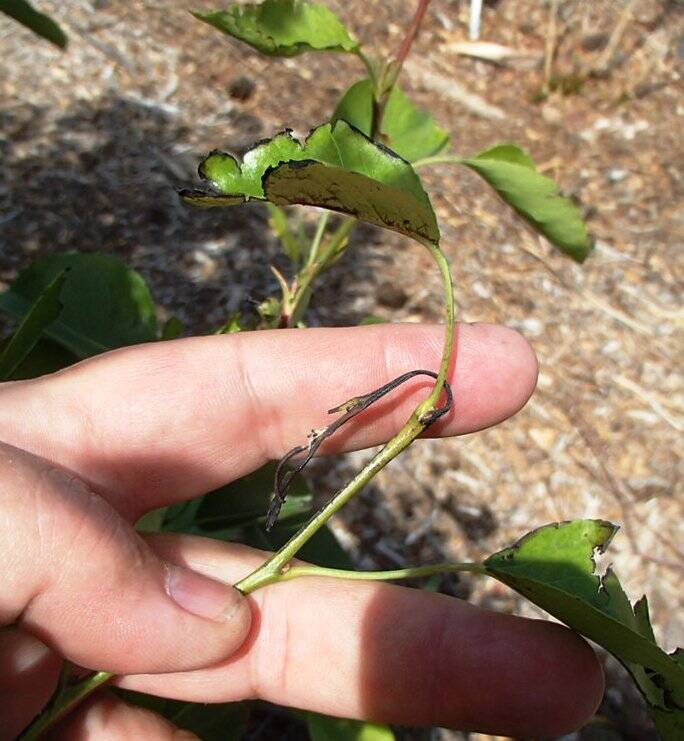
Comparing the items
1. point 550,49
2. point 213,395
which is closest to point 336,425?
point 213,395

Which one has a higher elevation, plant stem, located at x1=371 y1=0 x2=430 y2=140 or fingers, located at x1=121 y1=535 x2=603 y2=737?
plant stem, located at x1=371 y1=0 x2=430 y2=140

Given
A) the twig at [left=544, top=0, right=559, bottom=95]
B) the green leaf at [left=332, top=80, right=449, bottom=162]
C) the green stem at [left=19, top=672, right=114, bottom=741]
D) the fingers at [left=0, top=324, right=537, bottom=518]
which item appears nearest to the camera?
the green stem at [left=19, top=672, right=114, bottom=741]

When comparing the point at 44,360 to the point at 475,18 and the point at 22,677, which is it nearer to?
the point at 22,677

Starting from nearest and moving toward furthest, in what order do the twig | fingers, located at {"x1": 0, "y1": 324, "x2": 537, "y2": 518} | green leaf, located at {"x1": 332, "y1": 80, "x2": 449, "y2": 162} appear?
fingers, located at {"x1": 0, "y1": 324, "x2": 537, "y2": 518}, green leaf, located at {"x1": 332, "y1": 80, "x2": 449, "y2": 162}, the twig

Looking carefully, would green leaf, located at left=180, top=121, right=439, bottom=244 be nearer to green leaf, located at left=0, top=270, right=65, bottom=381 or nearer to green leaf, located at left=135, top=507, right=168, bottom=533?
green leaf, located at left=0, top=270, right=65, bottom=381

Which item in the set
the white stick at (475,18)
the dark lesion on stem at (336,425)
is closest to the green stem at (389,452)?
the dark lesion on stem at (336,425)

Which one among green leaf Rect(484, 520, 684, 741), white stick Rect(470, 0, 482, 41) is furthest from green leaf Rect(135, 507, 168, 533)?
white stick Rect(470, 0, 482, 41)
